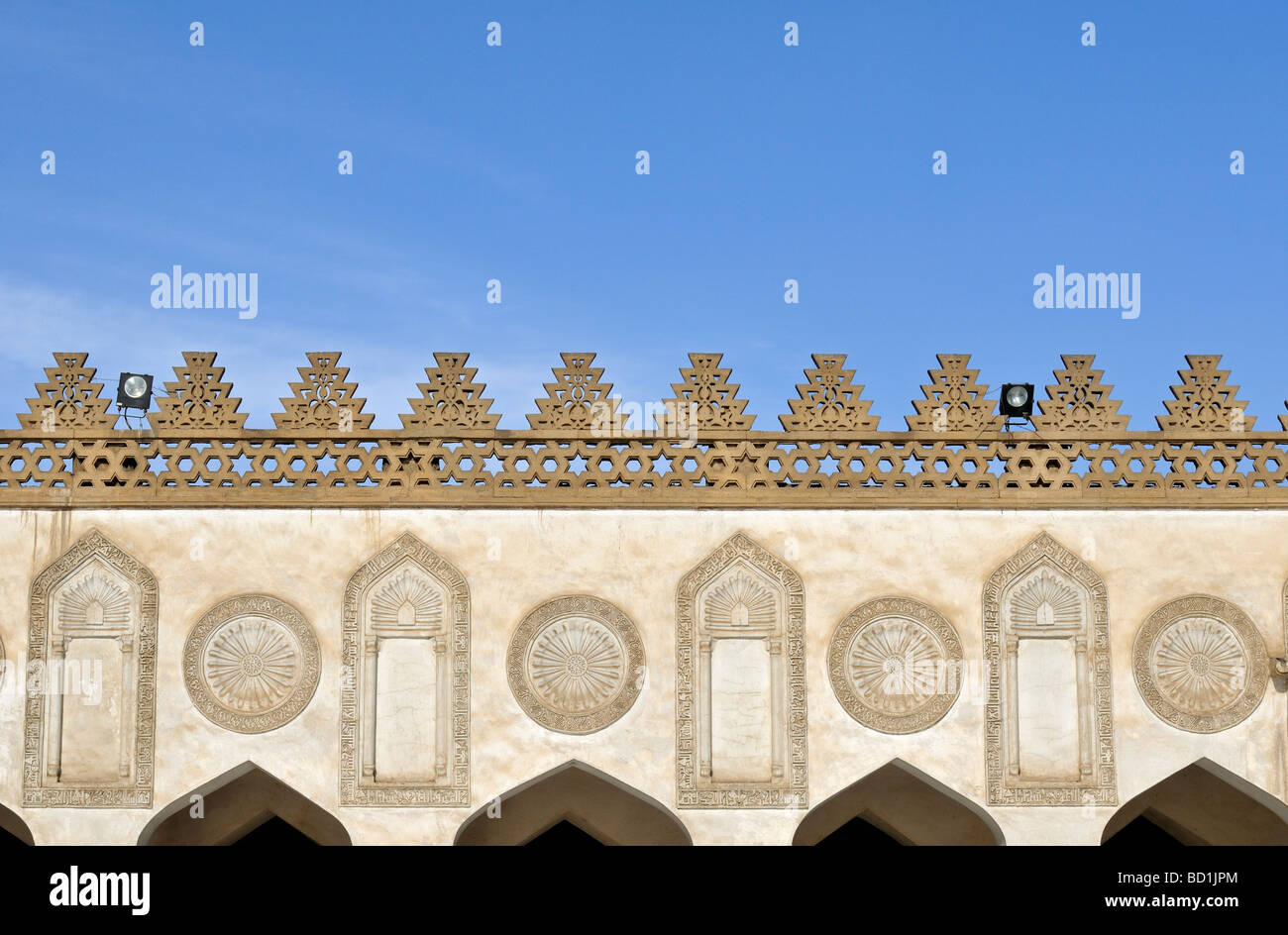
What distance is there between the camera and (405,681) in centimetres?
1162

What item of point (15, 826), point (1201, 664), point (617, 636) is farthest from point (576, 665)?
point (1201, 664)

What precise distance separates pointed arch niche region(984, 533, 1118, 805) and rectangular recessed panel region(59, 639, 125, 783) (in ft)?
18.4

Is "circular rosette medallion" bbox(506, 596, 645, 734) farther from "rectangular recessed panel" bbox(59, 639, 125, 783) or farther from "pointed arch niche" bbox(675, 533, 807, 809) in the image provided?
"rectangular recessed panel" bbox(59, 639, 125, 783)

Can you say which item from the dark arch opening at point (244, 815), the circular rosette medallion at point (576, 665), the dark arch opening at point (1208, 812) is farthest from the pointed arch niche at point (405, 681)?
the dark arch opening at point (1208, 812)

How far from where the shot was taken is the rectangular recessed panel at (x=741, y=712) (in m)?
11.6

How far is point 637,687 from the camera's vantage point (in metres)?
11.6

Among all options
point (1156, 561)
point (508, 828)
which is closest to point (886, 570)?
point (1156, 561)

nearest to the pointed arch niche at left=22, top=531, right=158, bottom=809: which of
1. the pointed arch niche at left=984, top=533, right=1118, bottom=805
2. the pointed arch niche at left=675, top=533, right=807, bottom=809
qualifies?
the pointed arch niche at left=675, top=533, right=807, bottom=809

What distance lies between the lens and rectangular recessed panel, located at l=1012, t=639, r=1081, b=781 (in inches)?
458

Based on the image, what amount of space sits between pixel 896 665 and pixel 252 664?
4150 millimetres

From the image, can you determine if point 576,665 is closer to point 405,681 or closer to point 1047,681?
point 405,681

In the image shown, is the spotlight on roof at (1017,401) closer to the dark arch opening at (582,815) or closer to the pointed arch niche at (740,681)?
the pointed arch niche at (740,681)
